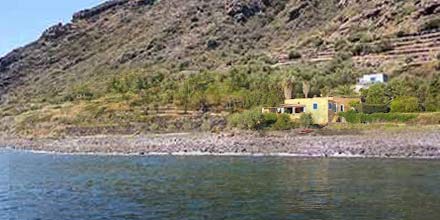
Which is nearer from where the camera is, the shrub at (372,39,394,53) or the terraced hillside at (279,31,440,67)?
the terraced hillside at (279,31,440,67)

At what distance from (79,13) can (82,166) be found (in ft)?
446

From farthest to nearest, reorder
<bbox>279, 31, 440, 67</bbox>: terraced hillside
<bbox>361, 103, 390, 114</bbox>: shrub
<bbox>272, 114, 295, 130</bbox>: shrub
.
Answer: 1. <bbox>279, 31, 440, 67</bbox>: terraced hillside
2. <bbox>361, 103, 390, 114</bbox>: shrub
3. <bbox>272, 114, 295, 130</bbox>: shrub

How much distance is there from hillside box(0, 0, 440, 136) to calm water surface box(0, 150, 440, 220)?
144 ft

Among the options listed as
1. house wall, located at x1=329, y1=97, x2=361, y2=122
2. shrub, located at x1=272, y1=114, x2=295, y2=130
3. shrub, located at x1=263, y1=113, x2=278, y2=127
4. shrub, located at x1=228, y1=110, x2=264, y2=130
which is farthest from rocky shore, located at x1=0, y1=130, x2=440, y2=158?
house wall, located at x1=329, y1=97, x2=361, y2=122

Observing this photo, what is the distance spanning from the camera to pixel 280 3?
5778 inches

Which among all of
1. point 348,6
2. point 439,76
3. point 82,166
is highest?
point 348,6

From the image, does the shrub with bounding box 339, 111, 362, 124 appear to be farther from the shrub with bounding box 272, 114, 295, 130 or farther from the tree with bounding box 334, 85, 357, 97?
the tree with bounding box 334, 85, 357, 97

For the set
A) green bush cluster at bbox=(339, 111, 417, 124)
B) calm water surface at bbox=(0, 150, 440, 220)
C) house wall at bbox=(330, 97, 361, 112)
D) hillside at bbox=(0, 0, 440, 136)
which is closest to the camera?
calm water surface at bbox=(0, 150, 440, 220)

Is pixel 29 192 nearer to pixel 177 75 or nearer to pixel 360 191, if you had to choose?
pixel 360 191

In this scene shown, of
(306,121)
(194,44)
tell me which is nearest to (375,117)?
(306,121)

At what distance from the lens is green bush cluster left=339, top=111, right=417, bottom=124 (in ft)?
203

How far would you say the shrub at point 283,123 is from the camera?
66250mm

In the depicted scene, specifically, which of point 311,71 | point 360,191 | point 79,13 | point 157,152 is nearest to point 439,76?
point 311,71

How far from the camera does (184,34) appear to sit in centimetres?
13900
